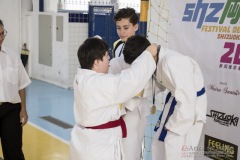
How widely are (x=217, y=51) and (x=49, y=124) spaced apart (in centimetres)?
384

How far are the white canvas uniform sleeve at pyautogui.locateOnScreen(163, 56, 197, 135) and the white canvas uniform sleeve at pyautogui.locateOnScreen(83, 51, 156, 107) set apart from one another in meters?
0.15

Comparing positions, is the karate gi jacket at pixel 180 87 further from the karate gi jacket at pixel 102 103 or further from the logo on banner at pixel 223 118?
the logo on banner at pixel 223 118

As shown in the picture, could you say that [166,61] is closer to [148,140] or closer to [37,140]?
[148,140]

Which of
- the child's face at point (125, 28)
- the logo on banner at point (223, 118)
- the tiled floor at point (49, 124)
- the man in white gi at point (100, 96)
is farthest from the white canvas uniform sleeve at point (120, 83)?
the tiled floor at point (49, 124)

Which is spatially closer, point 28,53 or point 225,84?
point 225,84

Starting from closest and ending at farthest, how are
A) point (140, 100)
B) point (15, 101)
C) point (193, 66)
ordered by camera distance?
point (193, 66), point (140, 100), point (15, 101)

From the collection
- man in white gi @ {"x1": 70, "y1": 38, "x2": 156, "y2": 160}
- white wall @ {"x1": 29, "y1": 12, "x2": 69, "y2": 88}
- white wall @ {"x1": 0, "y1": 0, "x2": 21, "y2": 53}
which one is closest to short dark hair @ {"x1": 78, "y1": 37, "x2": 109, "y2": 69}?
man in white gi @ {"x1": 70, "y1": 38, "x2": 156, "y2": 160}

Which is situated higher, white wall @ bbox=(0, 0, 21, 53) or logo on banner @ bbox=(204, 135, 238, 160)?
white wall @ bbox=(0, 0, 21, 53)

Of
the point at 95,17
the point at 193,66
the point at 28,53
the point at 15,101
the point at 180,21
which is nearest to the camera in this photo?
the point at 193,66

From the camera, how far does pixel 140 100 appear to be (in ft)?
9.24

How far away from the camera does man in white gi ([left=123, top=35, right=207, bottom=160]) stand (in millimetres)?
2346

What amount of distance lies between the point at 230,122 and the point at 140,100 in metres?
0.82

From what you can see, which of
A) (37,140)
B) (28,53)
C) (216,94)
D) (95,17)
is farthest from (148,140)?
(28,53)

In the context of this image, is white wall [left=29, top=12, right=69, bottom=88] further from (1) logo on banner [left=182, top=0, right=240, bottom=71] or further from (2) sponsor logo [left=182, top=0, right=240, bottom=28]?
(1) logo on banner [left=182, top=0, right=240, bottom=71]
